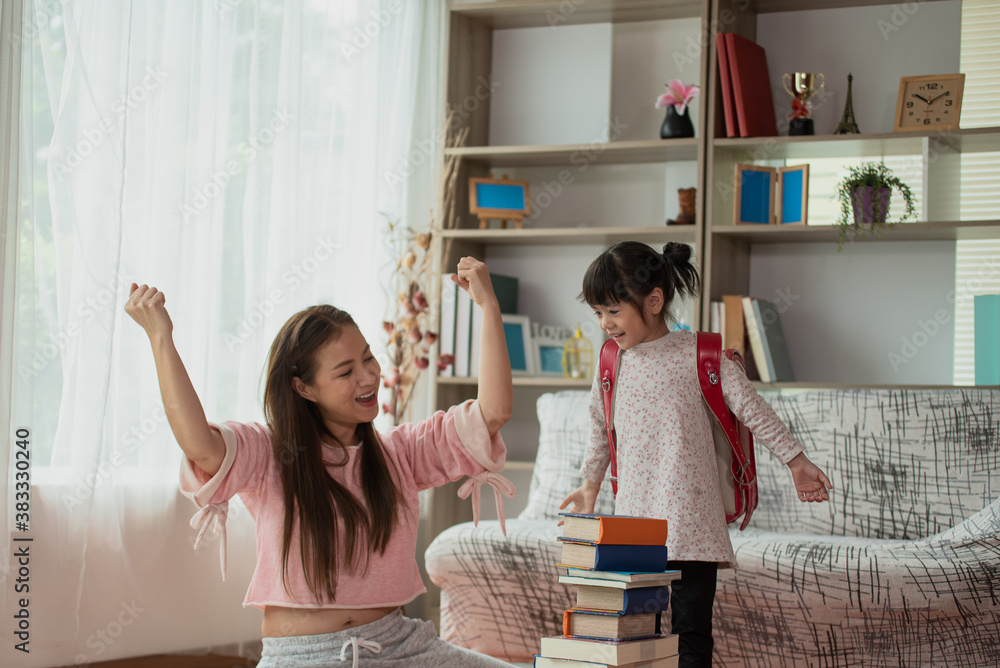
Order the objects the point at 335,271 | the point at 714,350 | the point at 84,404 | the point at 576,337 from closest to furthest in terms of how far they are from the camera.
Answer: the point at 714,350
the point at 84,404
the point at 335,271
the point at 576,337

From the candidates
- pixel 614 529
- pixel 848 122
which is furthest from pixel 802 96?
pixel 614 529

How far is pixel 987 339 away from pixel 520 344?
150 centimetres

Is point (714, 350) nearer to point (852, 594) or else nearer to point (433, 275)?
point (852, 594)

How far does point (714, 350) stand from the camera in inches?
75.7

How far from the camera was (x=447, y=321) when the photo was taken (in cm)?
345

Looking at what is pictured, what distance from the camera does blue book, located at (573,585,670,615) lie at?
1.53 meters

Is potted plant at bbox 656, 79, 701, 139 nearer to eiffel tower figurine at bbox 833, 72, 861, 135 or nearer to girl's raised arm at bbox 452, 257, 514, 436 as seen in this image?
eiffel tower figurine at bbox 833, 72, 861, 135

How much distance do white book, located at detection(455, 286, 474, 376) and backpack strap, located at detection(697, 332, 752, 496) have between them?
1.56 m

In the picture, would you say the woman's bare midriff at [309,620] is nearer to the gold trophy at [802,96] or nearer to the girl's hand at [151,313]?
the girl's hand at [151,313]

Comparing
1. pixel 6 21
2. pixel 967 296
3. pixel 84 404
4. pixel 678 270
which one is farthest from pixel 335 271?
pixel 967 296

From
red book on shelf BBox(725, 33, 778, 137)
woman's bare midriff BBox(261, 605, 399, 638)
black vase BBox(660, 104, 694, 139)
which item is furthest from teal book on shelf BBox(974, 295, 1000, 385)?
woman's bare midriff BBox(261, 605, 399, 638)

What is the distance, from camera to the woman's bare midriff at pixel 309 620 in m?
1.49

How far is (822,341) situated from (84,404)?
91.4 inches

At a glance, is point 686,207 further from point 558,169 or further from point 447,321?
point 447,321
